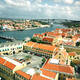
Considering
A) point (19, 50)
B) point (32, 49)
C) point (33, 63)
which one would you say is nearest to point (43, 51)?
point (32, 49)

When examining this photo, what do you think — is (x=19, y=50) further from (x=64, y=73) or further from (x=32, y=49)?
(x=64, y=73)

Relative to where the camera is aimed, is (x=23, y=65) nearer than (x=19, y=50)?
Yes

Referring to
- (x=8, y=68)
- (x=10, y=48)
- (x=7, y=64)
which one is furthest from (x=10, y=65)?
(x=10, y=48)

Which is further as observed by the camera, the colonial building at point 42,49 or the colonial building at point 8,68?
the colonial building at point 42,49

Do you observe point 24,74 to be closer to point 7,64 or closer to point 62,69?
point 7,64

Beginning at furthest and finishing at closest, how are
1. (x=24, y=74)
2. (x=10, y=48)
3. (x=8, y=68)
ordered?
(x=10, y=48) < (x=8, y=68) < (x=24, y=74)

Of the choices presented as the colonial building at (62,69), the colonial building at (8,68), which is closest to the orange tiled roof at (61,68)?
the colonial building at (62,69)

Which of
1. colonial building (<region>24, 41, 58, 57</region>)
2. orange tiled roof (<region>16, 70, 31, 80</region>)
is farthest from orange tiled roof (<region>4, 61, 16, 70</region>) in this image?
colonial building (<region>24, 41, 58, 57</region>)

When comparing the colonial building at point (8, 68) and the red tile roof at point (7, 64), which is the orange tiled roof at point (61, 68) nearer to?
the colonial building at point (8, 68)

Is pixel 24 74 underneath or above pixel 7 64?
underneath

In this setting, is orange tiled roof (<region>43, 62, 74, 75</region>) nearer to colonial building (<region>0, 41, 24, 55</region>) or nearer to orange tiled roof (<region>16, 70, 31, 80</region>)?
orange tiled roof (<region>16, 70, 31, 80</region>)

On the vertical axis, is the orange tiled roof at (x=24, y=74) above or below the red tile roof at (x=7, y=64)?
below
